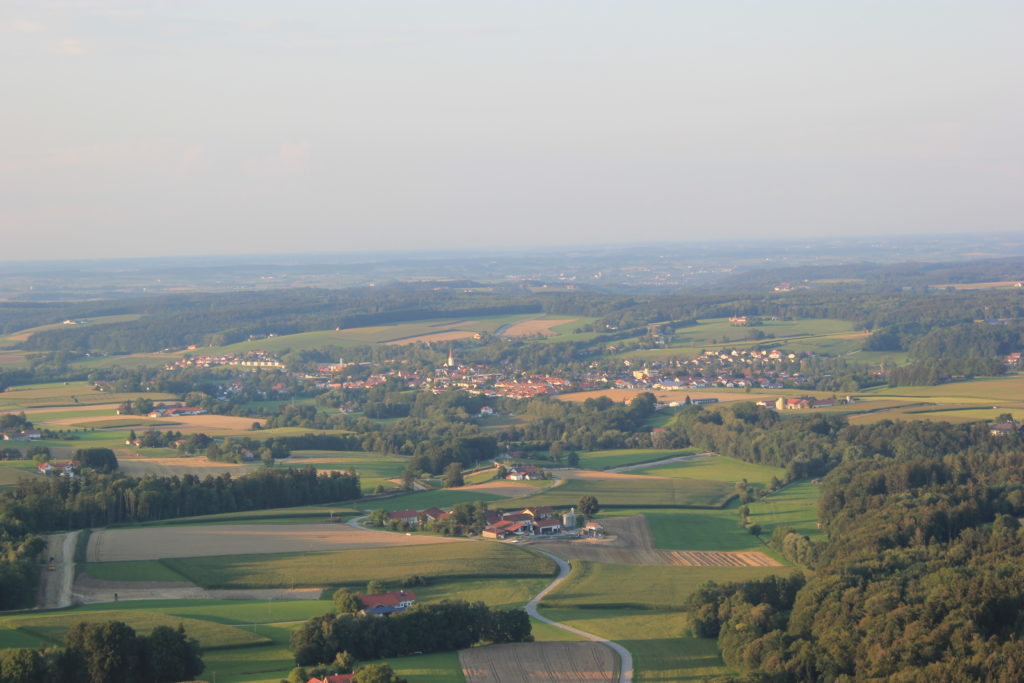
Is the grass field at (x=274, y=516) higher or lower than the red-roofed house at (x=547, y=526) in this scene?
higher

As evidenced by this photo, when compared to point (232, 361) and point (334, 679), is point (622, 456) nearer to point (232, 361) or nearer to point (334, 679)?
point (334, 679)

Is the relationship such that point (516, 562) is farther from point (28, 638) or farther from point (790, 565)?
point (28, 638)

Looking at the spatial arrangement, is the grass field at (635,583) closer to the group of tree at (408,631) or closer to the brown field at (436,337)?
the group of tree at (408,631)

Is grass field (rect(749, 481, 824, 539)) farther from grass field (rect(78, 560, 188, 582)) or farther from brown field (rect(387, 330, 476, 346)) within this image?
brown field (rect(387, 330, 476, 346))

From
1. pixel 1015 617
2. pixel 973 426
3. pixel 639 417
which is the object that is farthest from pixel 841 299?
pixel 1015 617

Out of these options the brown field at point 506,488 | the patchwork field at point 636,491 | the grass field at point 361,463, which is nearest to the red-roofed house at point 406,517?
the patchwork field at point 636,491
